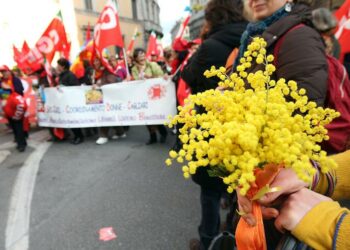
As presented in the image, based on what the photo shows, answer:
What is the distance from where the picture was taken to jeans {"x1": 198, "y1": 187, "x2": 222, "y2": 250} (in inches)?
88.3

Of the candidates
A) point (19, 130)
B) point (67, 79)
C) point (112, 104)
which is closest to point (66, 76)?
point (67, 79)

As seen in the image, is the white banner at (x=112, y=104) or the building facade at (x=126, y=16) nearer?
the white banner at (x=112, y=104)

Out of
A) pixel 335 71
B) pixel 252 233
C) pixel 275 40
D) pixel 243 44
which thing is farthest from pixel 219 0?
pixel 252 233

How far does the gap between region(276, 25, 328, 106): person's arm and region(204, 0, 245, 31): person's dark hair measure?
885 mm

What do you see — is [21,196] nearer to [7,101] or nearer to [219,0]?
[7,101]

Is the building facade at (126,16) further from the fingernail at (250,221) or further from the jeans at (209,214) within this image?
the fingernail at (250,221)

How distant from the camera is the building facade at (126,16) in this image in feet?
88.2

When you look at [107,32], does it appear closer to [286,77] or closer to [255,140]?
[286,77]

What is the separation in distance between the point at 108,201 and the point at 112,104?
283cm

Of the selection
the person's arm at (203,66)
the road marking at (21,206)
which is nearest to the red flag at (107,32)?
the road marking at (21,206)

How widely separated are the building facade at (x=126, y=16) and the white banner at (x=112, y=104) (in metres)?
17.9

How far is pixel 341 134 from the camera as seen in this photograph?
145 cm

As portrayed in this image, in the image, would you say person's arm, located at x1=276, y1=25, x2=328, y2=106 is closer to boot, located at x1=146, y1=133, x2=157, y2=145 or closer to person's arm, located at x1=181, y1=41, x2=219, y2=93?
person's arm, located at x1=181, y1=41, x2=219, y2=93

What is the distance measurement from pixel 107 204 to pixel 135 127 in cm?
438
